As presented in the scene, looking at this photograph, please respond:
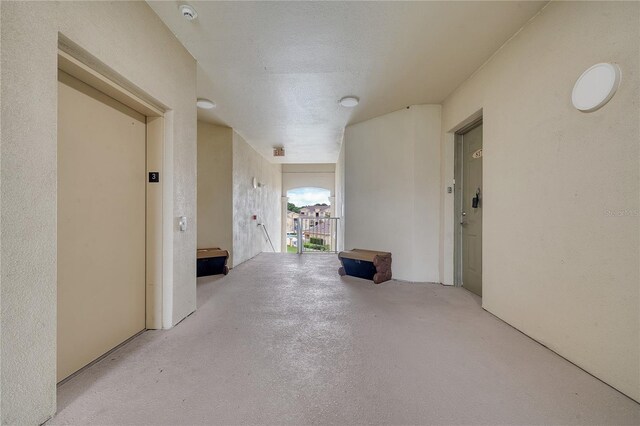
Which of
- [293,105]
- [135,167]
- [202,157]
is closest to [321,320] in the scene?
[135,167]

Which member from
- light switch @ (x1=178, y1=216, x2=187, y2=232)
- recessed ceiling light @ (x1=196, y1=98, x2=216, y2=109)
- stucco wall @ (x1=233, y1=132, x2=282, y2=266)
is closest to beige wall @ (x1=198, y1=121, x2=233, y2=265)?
stucco wall @ (x1=233, y1=132, x2=282, y2=266)

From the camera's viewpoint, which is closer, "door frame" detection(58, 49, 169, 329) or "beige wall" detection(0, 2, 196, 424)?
"beige wall" detection(0, 2, 196, 424)

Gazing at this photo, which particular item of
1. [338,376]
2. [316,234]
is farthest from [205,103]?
[316,234]

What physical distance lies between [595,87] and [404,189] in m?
2.24

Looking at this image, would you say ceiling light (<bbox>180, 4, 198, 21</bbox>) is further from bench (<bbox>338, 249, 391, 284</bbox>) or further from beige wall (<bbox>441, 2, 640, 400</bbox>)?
bench (<bbox>338, 249, 391, 284</bbox>)

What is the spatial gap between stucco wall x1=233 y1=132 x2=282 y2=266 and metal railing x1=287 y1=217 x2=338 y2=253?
1.01 meters

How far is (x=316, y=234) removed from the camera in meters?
9.99

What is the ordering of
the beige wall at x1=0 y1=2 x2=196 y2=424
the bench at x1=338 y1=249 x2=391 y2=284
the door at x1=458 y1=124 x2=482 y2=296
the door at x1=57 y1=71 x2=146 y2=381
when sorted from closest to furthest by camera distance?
the beige wall at x1=0 y1=2 x2=196 y2=424, the door at x1=57 y1=71 x2=146 y2=381, the door at x1=458 y1=124 x2=482 y2=296, the bench at x1=338 y1=249 x2=391 y2=284

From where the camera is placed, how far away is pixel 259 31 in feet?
6.64

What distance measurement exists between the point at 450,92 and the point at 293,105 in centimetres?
206

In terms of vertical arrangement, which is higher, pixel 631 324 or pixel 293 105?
pixel 293 105

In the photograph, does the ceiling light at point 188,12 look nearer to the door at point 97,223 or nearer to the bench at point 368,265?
the door at point 97,223

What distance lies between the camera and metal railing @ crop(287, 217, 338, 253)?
6.45 metres

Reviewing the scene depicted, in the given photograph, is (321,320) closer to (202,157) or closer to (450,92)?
(450,92)
